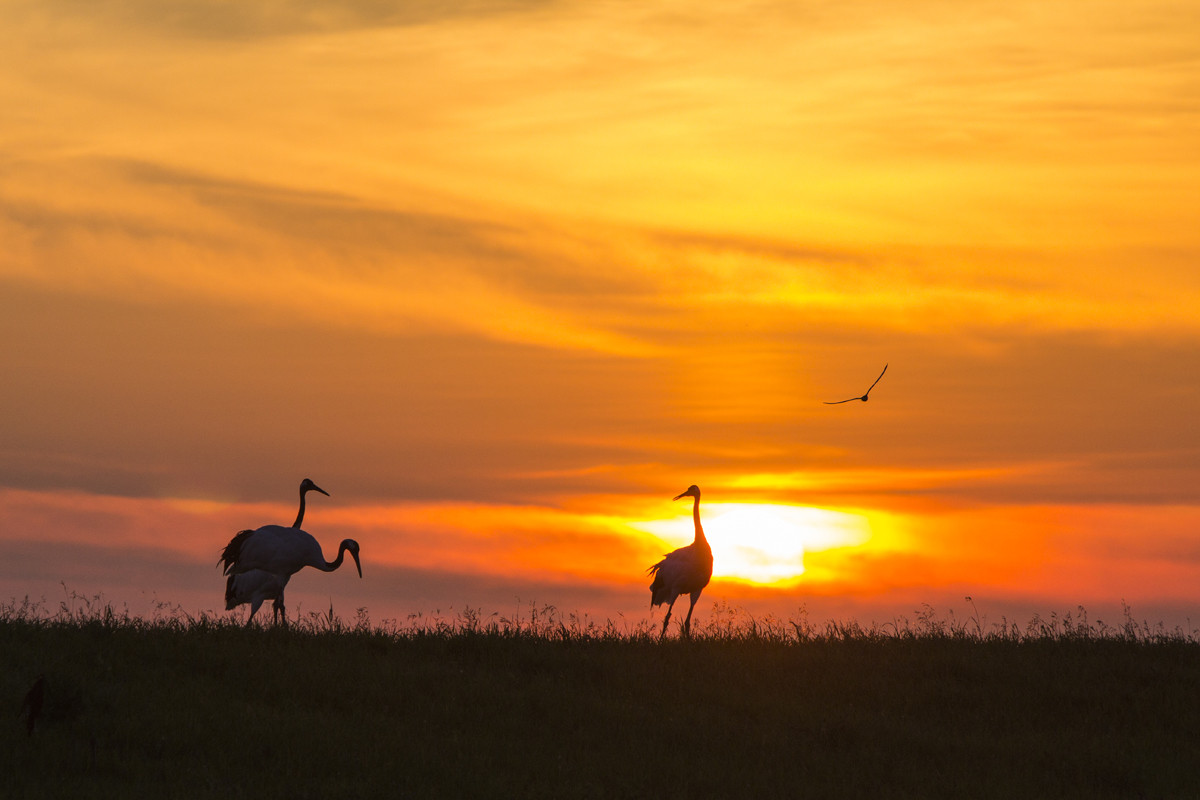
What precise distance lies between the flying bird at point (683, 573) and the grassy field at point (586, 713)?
14.5ft

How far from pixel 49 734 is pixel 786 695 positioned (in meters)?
9.74

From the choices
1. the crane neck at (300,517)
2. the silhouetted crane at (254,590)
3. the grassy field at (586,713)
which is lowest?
the grassy field at (586,713)

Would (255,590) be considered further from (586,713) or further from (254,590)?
(586,713)

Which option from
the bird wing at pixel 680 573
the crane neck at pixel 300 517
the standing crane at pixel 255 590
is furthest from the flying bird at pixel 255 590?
the bird wing at pixel 680 573

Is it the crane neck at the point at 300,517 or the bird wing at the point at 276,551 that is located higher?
the crane neck at the point at 300,517

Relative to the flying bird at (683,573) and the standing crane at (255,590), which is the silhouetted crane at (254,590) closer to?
the standing crane at (255,590)

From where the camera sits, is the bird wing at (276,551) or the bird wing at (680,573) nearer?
the bird wing at (276,551)

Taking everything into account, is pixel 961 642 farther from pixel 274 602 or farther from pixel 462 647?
pixel 274 602

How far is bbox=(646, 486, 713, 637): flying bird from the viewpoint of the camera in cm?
2508

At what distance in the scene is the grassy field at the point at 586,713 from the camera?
44.1 feet

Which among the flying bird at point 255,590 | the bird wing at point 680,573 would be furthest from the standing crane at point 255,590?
the bird wing at point 680,573

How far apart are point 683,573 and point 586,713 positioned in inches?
361

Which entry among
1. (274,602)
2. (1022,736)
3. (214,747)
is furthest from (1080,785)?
(274,602)

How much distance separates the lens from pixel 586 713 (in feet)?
52.9
